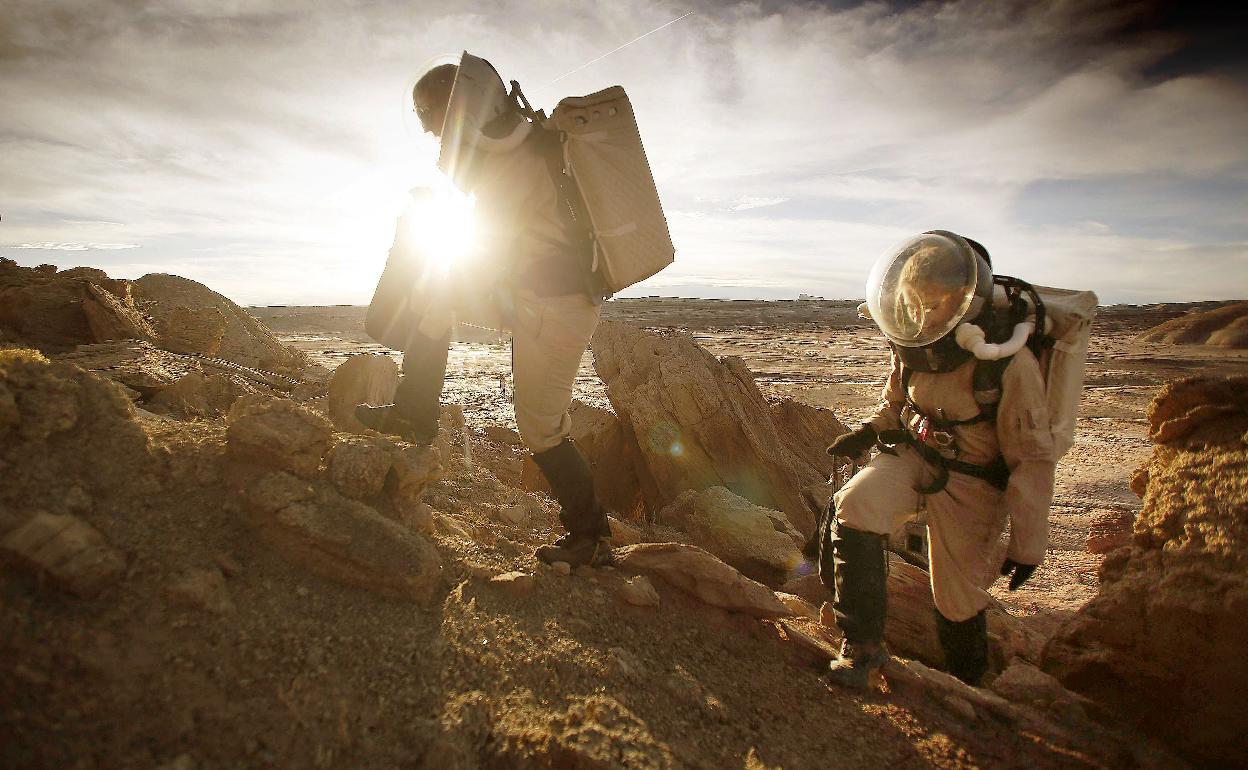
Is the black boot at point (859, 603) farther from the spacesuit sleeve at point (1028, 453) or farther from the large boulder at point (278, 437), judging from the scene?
the large boulder at point (278, 437)

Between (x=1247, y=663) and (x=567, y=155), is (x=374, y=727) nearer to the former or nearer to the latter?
(x=567, y=155)

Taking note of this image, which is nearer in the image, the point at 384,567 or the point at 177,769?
the point at 177,769

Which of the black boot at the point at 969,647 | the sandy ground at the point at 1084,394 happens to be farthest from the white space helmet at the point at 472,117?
the black boot at the point at 969,647

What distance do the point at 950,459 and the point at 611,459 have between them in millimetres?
4184

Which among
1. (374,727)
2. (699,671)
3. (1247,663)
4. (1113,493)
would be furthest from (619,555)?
(1113,493)

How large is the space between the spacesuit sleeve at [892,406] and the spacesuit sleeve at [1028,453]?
1.98ft

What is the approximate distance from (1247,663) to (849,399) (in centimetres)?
1202

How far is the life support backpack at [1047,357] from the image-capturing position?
8.87 ft

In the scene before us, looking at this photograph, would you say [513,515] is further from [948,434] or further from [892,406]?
[948,434]

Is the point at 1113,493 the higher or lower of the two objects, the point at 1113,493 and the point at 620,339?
the lower

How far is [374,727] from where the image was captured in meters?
1.58

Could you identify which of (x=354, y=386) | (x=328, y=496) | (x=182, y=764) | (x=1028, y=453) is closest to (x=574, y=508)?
(x=328, y=496)

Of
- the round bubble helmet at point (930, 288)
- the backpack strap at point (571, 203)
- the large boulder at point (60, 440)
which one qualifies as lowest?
the large boulder at point (60, 440)

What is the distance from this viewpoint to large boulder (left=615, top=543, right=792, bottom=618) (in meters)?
2.82
